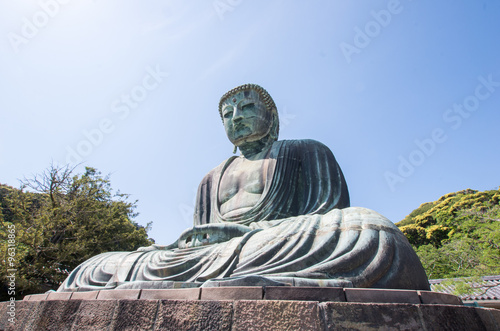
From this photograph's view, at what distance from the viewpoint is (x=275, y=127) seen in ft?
22.9

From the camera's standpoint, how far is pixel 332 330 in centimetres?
183

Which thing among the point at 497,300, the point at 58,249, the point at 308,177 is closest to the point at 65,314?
the point at 308,177

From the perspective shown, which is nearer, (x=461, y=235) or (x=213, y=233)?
(x=213, y=233)

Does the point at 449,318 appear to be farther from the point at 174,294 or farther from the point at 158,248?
the point at 158,248

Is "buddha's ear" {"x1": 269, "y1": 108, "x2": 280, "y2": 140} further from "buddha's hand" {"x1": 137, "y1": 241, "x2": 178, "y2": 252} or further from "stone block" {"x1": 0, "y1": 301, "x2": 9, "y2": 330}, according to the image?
"stone block" {"x1": 0, "y1": 301, "x2": 9, "y2": 330}

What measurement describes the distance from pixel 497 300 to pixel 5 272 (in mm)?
15503

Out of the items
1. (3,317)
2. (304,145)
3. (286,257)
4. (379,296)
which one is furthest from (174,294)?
(304,145)

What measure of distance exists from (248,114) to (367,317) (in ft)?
16.7

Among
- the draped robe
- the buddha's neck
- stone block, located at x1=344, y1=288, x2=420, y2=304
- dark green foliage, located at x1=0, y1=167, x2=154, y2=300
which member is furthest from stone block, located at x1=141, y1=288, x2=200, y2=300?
dark green foliage, located at x1=0, y1=167, x2=154, y2=300

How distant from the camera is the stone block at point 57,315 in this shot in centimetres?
264

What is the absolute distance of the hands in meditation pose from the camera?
2.79 m

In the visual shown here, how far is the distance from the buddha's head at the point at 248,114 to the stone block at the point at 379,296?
15.1ft

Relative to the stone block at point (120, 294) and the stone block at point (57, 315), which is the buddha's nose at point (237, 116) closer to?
the stone block at point (120, 294)

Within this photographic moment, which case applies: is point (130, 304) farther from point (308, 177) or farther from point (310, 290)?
point (308, 177)
